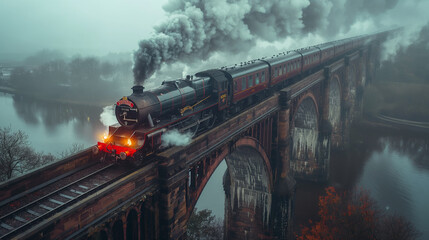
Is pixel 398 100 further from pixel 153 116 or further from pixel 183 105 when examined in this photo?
pixel 153 116

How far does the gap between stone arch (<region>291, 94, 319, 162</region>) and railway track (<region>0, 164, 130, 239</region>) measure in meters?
24.0

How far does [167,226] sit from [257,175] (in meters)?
11.8

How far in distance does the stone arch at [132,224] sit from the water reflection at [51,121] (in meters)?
33.1

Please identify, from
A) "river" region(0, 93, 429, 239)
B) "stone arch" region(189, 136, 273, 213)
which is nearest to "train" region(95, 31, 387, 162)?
"stone arch" region(189, 136, 273, 213)

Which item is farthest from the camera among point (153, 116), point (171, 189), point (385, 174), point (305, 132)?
point (385, 174)

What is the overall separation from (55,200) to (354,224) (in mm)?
20166

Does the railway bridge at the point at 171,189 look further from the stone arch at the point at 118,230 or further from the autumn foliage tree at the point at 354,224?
the autumn foliage tree at the point at 354,224

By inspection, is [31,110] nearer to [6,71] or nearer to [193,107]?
[6,71]

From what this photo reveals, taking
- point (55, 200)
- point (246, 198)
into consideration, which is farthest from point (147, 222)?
point (246, 198)

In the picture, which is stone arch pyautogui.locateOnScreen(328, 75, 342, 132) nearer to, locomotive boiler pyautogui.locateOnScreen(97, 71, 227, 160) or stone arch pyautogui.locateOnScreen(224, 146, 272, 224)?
stone arch pyautogui.locateOnScreen(224, 146, 272, 224)

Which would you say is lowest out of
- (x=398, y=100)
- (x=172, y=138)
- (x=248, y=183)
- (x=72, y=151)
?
(x=72, y=151)

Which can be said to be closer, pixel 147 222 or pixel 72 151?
pixel 147 222

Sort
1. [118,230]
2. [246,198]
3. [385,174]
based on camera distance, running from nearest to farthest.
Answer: [118,230]
[246,198]
[385,174]

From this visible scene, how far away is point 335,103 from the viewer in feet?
132
